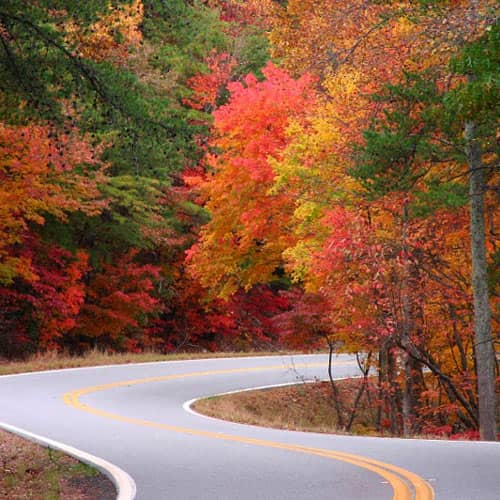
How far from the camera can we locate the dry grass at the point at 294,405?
2295cm

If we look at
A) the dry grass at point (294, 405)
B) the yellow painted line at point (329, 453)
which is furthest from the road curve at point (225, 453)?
the dry grass at point (294, 405)

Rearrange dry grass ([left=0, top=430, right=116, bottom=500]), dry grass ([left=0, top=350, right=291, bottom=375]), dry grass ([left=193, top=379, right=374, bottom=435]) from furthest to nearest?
dry grass ([left=0, top=350, right=291, bottom=375]), dry grass ([left=193, top=379, right=374, bottom=435]), dry grass ([left=0, top=430, right=116, bottom=500])

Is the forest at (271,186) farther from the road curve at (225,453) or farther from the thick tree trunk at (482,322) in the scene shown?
the road curve at (225,453)

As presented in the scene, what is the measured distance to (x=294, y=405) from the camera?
2819 centimetres

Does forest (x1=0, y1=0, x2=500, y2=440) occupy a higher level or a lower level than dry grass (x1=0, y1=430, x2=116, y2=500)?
higher

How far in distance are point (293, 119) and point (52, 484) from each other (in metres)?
21.2

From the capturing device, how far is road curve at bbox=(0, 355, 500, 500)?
10.0 metres

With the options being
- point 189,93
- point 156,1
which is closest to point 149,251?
point 189,93

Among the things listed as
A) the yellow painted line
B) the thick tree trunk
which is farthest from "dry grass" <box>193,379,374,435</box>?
the thick tree trunk

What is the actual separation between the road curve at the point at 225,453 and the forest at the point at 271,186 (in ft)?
14.2

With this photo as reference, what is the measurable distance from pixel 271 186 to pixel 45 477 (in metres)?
23.5

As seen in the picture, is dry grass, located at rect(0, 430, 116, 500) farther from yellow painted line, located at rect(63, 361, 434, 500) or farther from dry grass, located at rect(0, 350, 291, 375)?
dry grass, located at rect(0, 350, 291, 375)

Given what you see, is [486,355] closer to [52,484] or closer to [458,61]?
[458,61]

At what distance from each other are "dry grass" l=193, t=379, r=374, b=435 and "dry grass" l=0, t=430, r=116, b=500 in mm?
6565
